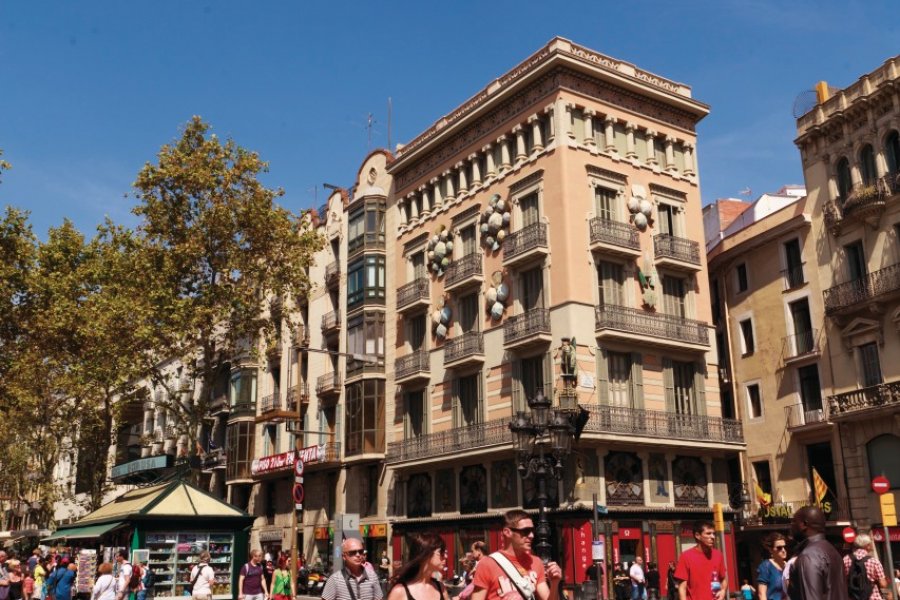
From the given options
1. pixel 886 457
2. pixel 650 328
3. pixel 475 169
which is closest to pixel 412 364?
pixel 475 169

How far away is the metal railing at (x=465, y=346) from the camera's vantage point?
34.1 metres

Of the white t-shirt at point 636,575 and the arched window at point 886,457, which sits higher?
the arched window at point 886,457

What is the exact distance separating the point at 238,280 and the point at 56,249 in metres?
10.7

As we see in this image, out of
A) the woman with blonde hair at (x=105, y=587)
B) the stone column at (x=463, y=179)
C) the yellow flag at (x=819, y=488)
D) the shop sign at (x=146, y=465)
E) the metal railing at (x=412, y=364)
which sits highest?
the stone column at (x=463, y=179)

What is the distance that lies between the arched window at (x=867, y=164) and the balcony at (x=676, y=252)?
641 centimetres

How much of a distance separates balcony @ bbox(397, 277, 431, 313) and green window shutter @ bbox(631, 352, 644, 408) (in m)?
9.41

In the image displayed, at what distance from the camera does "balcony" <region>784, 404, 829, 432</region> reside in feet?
101

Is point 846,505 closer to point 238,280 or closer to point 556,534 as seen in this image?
point 556,534

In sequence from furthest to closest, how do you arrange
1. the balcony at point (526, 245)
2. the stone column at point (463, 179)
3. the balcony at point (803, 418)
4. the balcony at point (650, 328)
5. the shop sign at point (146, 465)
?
the stone column at point (463, 179) → the shop sign at point (146, 465) → the balcony at point (526, 245) → the balcony at point (650, 328) → the balcony at point (803, 418)

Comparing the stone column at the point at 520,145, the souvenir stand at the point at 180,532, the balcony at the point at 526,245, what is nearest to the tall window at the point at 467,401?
the balcony at the point at 526,245

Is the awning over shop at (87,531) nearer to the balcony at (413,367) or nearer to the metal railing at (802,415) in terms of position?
the balcony at (413,367)

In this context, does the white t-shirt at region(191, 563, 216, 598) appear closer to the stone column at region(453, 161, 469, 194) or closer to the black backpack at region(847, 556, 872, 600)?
the black backpack at region(847, 556, 872, 600)

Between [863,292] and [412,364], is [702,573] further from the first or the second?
[412,364]

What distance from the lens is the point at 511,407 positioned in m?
32.2
